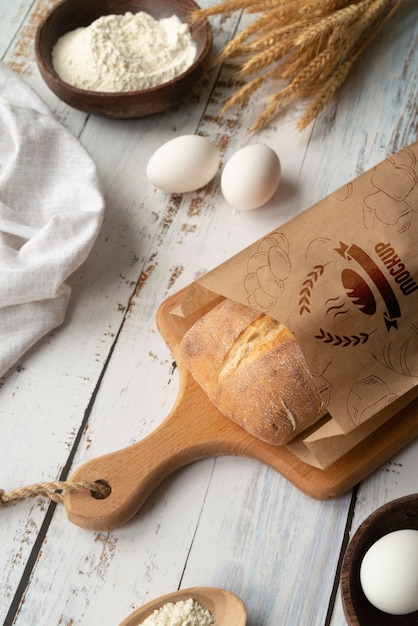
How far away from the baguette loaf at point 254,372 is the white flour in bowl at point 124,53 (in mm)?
658

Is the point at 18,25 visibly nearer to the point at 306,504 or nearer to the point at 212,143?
the point at 212,143

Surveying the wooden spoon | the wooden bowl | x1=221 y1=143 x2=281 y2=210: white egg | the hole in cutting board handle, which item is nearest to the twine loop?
the hole in cutting board handle

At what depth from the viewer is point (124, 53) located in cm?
170

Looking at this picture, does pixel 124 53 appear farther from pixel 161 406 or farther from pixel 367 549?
pixel 367 549

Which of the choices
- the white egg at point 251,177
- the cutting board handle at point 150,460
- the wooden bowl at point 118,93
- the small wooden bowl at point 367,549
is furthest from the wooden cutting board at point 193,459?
the wooden bowl at point 118,93

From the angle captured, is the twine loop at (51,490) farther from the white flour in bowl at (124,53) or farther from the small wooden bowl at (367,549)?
the white flour in bowl at (124,53)

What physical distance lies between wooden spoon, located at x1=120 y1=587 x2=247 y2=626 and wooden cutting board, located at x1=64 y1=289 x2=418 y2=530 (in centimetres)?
16

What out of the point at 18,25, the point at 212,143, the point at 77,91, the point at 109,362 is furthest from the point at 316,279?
the point at 18,25

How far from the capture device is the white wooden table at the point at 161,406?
1.22 m

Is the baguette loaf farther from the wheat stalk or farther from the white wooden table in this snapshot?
the wheat stalk

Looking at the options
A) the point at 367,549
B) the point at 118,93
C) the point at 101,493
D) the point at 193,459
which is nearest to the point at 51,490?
the point at 101,493

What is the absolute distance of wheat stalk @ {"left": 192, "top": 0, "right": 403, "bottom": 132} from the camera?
5.52ft

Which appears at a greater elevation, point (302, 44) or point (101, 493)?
point (302, 44)

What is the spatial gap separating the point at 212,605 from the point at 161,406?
37 cm
